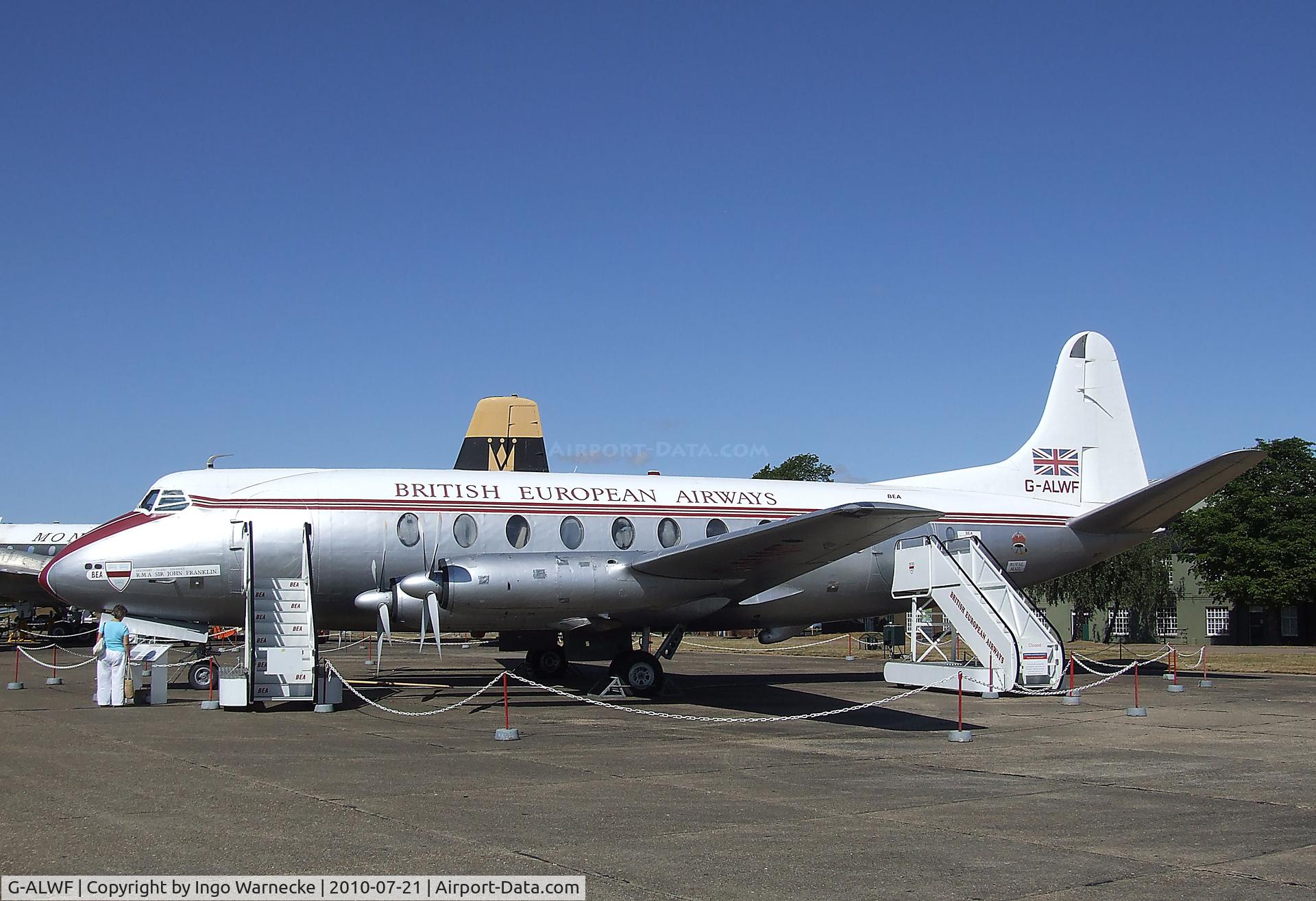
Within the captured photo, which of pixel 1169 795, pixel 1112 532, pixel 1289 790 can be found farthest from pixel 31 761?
pixel 1112 532

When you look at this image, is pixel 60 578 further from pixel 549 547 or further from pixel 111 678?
pixel 549 547

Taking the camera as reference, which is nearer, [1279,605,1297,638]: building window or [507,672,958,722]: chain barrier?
[507,672,958,722]: chain barrier

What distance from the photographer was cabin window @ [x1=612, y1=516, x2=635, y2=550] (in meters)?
19.9

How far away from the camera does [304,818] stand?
869cm

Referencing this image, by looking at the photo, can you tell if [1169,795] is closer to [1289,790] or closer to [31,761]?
[1289,790]

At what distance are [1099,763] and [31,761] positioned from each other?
11129mm

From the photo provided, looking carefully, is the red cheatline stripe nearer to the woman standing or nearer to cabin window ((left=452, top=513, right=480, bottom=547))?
cabin window ((left=452, top=513, right=480, bottom=547))

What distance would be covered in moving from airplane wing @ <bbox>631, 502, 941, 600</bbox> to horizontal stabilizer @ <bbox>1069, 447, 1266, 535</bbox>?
18.0ft

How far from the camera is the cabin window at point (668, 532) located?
20.2 metres

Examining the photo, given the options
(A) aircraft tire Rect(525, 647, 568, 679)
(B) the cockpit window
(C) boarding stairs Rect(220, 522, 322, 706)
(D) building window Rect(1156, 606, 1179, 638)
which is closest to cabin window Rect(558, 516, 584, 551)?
(A) aircraft tire Rect(525, 647, 568, 679)

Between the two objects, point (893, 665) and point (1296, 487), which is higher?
point (1296, 487)

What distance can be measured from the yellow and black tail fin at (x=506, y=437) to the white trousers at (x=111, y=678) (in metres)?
21.4

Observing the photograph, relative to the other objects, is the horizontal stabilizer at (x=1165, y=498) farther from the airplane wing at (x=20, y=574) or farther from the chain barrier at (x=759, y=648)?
the airplane wing at (x=20, y=574)

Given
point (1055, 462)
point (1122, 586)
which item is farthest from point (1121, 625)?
point (1055, 462)
